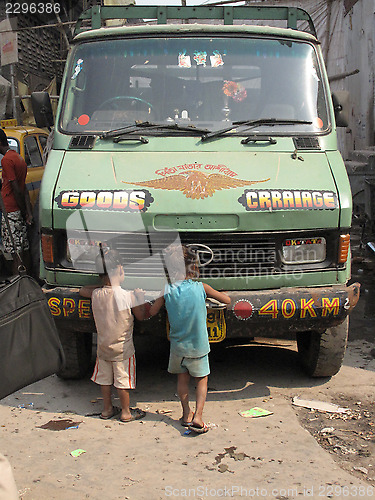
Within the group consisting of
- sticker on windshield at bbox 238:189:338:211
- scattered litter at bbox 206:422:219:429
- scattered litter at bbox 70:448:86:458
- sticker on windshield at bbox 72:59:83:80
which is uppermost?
sticker on windshield at bbox 72:59:83:80

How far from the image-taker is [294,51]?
16.5 ft

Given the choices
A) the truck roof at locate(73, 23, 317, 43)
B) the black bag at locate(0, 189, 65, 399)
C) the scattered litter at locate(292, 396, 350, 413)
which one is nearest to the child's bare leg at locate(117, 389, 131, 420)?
the black bag at locate(0, 189, 65, 399)

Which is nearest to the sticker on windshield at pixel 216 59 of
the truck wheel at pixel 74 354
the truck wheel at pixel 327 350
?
the truck wheel at pixel 327 350

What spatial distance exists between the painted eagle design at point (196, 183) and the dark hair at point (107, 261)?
52 centimetres

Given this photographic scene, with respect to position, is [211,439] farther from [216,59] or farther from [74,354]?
[216,59]

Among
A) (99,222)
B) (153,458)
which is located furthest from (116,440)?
(99,222)

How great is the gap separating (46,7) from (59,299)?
1725 centimetres

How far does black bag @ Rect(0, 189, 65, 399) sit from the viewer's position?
114 inches

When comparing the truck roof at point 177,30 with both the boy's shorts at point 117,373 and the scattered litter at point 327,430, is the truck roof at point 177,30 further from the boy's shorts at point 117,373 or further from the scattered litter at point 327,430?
the scattered litter at point 327,430

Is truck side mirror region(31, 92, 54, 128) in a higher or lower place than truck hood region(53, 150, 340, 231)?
higher

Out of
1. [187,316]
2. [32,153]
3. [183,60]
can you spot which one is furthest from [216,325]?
[32,153]

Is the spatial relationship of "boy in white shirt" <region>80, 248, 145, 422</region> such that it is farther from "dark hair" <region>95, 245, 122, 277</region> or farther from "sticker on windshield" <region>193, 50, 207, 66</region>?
"sticker on windshield" <region>193, 50, 207, 66</region>

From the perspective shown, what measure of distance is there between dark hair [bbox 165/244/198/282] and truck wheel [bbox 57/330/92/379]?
1.15 m

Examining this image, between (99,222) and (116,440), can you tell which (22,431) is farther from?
(99,222)
